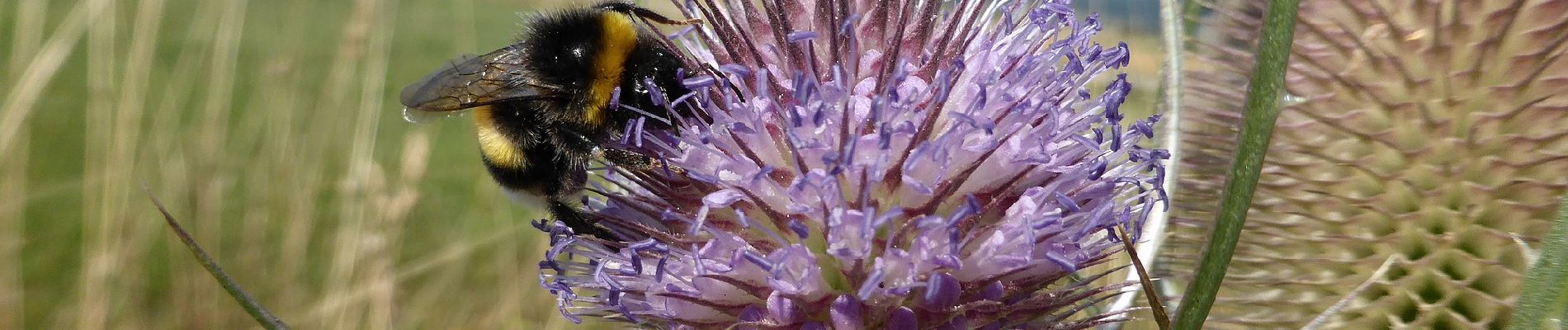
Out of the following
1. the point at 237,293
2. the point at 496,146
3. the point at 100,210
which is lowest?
the point at 100,210

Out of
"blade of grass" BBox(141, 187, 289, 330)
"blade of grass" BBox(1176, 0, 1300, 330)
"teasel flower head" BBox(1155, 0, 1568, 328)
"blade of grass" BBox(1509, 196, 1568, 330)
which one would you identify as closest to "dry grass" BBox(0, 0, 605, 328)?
"blade of grass" BBox(141, 187, 289, 330)

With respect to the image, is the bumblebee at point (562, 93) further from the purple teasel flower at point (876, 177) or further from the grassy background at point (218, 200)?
the grassy background at point (218, 200)

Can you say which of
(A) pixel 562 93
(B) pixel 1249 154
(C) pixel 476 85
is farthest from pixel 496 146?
(B) pixel 1249 154

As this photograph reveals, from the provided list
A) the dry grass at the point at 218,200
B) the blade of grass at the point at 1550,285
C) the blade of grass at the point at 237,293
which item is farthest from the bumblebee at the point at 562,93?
the dry grass at the point at 218,200

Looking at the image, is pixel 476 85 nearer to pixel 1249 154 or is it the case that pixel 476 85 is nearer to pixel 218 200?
pixel 1249 154

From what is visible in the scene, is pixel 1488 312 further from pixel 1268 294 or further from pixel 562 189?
pixel 562 189

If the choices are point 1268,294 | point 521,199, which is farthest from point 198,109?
point 1268,294
